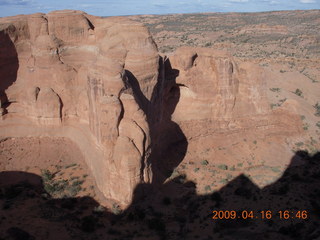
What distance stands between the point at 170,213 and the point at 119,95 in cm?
Answer: 701

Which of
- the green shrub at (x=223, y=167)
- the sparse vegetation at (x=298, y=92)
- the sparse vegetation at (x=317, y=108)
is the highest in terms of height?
the sparse vegetation at (x=298, y=92)

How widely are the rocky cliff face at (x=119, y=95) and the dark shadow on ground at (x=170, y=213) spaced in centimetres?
133

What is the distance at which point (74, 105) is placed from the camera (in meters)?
19.3

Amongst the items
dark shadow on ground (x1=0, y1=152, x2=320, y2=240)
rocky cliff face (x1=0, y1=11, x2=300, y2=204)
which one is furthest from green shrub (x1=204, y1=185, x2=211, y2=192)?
rocky cliff face (x1=0, y1=11, x2=300, y2=204)

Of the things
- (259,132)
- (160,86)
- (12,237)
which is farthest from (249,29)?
(12,237)

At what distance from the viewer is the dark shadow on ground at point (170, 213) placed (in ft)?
45.9

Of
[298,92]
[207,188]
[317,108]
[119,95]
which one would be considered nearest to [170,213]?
[207,188]

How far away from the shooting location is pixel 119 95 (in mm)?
15633

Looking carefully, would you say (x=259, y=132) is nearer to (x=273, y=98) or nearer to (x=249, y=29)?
(x=273, y=98)

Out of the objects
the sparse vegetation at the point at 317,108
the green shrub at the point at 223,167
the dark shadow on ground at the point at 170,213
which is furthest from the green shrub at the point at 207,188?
the sparse vegetation at the point at 317,108

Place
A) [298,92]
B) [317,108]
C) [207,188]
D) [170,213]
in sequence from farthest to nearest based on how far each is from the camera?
1. [298,92]
2. [317,108]
3. [207,188]
4. [170,213]
